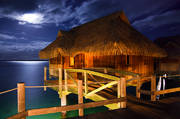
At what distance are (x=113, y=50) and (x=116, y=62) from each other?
166 cm

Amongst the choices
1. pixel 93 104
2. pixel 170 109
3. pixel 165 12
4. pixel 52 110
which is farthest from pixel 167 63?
pixel 165 12

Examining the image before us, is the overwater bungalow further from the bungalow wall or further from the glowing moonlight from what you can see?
the glowing moonlight

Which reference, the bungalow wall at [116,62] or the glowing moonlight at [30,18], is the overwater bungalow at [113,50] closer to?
the bungalow wall at [116,62]

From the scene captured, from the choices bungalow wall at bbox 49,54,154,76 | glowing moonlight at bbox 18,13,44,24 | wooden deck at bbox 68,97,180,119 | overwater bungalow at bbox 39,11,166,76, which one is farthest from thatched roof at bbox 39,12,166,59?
glowing moonlight at bbox 18,13,44,24

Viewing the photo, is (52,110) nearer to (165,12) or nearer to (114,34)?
(114,34)

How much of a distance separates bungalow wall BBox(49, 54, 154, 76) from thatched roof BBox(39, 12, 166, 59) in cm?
103

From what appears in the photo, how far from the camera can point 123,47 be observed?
7035 millimetres

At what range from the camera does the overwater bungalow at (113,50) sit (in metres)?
7.46

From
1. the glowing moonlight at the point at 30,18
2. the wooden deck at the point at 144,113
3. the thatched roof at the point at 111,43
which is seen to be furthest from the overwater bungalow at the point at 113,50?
the glowing moonlight at the point at 30,18

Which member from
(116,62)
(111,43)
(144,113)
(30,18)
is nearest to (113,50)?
(111,43)

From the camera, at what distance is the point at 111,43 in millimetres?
7320

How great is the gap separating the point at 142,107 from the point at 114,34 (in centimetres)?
557

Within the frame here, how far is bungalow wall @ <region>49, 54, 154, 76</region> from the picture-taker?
838cm

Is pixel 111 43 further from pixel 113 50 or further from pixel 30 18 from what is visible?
pixel 30 18
